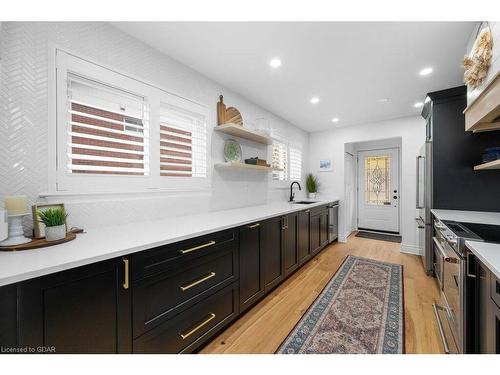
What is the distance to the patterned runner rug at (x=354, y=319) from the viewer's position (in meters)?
1.57

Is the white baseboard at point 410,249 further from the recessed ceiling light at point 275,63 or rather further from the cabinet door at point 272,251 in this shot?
the recessed ceiling light at point 275,63

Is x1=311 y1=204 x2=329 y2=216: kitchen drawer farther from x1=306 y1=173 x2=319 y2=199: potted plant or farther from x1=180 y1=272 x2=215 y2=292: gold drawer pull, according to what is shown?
x1=180 y1=272 x2=215 y2=292: gold drawer pull

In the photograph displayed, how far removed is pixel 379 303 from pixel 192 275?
1962mm

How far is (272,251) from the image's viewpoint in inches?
89.5

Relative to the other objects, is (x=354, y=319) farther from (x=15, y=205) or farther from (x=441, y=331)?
(x=15, y=205)

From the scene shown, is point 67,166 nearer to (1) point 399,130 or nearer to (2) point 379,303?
(2) point 379,303

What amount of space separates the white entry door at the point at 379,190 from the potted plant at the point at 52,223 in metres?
5.66

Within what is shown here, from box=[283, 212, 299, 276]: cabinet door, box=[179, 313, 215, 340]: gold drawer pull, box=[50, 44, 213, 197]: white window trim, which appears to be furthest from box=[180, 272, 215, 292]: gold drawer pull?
box=[283, 212, 299, 276]: cabinet door

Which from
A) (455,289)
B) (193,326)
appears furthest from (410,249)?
(193,326)

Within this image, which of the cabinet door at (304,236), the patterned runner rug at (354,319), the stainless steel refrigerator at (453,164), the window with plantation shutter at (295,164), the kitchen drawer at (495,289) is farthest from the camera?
the window with plantation shutter at (295,164)

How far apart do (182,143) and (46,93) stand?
1.03 meters

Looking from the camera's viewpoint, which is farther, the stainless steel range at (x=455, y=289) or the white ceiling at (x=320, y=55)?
the white ceiling at (x=320, y=55)

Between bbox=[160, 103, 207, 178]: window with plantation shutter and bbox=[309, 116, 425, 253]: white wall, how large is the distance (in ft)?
10.5

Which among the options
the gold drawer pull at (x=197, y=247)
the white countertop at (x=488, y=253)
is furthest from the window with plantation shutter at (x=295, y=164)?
the white countertop at (x=488, y=253)
